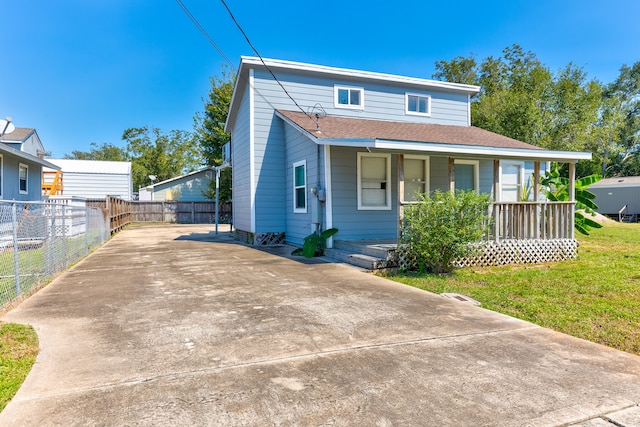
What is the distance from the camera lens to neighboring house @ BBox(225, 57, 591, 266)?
354 inches

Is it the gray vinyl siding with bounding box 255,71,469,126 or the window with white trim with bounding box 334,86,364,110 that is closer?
the gray vinyl siding with bounding box 255,71,469,126

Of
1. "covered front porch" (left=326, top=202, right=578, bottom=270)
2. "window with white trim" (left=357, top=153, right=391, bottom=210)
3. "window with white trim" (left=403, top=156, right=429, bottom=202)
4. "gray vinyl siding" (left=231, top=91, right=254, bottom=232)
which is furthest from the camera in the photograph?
"gray vinyl siding" (left=231, top=91, right=254, bottom=232)

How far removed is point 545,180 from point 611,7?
8539 millimetres

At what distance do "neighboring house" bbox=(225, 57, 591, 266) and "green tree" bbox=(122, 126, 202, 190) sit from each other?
32607 millimetres

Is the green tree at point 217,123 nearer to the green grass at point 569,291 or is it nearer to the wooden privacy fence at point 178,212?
the wooden privacy fence at point 178,212

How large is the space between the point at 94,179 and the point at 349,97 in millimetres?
25193

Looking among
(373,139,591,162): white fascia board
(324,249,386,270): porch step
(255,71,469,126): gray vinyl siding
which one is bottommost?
(324,249,386,270): porch step

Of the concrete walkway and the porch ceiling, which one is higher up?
the porch ceiling

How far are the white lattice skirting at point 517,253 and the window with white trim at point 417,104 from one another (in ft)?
22.9

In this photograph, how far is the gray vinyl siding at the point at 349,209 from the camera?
9859 millimetres

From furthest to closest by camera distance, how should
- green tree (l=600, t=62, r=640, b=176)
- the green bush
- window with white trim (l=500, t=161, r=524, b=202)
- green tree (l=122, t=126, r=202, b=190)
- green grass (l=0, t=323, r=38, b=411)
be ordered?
1. green tree (l=122, t=126, r=202, b=190)
2. green tree (l=600, t=62, r=640, b=176)
3. window with white trim (l=500, t=161, r=524, b=202)
4. the green bush
5. green grass (l=0, t=323, r=38, b=411)

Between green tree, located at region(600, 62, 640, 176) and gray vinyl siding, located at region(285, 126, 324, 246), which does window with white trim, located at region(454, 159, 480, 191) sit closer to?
gray vinyl siding, located at region(285, 126, 324, 246)

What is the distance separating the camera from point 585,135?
24391mm

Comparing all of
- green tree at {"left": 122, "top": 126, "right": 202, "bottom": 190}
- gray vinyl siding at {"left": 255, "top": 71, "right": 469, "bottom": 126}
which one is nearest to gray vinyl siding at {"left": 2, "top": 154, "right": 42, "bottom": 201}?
gray vinyl siding at {"left": 255, "top": 71, "right": 469, "bottom": 126}
